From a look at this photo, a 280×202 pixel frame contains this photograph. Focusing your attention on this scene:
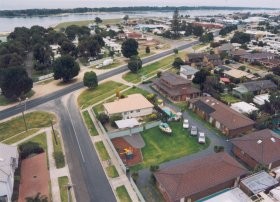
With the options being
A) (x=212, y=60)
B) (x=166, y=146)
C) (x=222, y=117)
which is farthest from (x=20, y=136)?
(x=212, y=60)

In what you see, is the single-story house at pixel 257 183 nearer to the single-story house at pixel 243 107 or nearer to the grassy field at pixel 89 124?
the single-story house at pixel 243 107

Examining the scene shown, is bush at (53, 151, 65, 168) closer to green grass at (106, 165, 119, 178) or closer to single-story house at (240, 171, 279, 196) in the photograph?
green grass at (106, 165, 119, 178)

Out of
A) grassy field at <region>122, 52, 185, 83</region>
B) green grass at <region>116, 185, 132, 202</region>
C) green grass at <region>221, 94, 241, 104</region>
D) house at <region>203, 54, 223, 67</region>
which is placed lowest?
green grass at <region>116, 185, 132, 202</region>

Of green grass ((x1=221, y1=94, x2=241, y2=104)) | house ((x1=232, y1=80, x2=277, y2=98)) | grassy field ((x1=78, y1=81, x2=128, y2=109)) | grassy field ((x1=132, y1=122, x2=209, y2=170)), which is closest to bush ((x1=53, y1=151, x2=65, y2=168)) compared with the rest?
grassy field ((x1=132, y1=122, x2=209, y2=170))

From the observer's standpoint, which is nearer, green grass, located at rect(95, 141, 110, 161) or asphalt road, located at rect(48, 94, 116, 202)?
asphalt road, located at rect(48, 94, 116, 202)

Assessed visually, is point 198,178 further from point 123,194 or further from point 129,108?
point 129,108

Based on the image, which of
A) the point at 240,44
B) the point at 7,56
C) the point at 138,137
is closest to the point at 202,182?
the point at 138,137

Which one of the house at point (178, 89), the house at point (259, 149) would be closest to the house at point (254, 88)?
the house at point (178, 89)
